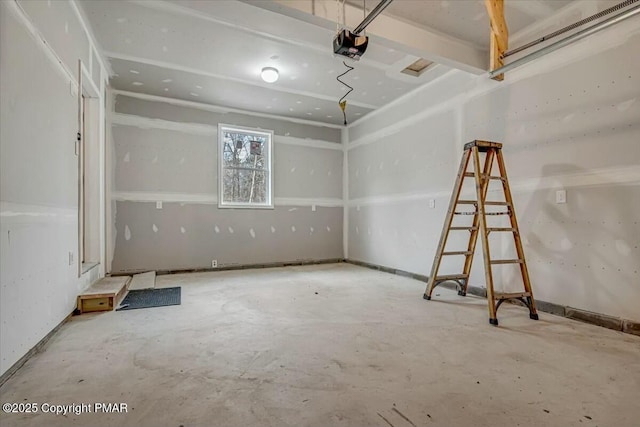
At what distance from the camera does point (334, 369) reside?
72.9 inches

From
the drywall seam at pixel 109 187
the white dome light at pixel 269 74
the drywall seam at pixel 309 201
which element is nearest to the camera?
the white dome light at pixel 269 74

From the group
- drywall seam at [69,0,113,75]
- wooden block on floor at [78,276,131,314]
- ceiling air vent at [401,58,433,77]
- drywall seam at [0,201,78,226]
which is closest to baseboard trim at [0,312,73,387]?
wooden block on floor at [78,276,131,314]

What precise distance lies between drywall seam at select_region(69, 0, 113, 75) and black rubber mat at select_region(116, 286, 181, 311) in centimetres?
271

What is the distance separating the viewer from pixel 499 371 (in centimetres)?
182

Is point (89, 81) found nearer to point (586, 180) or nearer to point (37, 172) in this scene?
point (37, 172)

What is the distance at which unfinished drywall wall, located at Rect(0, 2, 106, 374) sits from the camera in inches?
70.0

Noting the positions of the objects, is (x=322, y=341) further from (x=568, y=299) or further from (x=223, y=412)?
(x=568, y=299)

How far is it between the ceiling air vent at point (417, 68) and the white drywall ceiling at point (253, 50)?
7 cm

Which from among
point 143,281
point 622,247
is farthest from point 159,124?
point 622,247

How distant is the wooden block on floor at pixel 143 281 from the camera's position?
3.98 m

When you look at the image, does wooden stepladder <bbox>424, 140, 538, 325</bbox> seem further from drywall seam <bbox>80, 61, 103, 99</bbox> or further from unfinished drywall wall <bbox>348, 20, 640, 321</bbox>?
drywall seam <bbox>80, 61, 103, 99</bbox>

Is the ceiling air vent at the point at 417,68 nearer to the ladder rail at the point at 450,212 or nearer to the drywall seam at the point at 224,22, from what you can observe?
the drywall seam at the point at 224,22

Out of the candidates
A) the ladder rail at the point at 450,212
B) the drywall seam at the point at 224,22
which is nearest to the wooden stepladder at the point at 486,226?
the ladder rail at the point at 450,212

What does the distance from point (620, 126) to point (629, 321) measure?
61.0 inches
